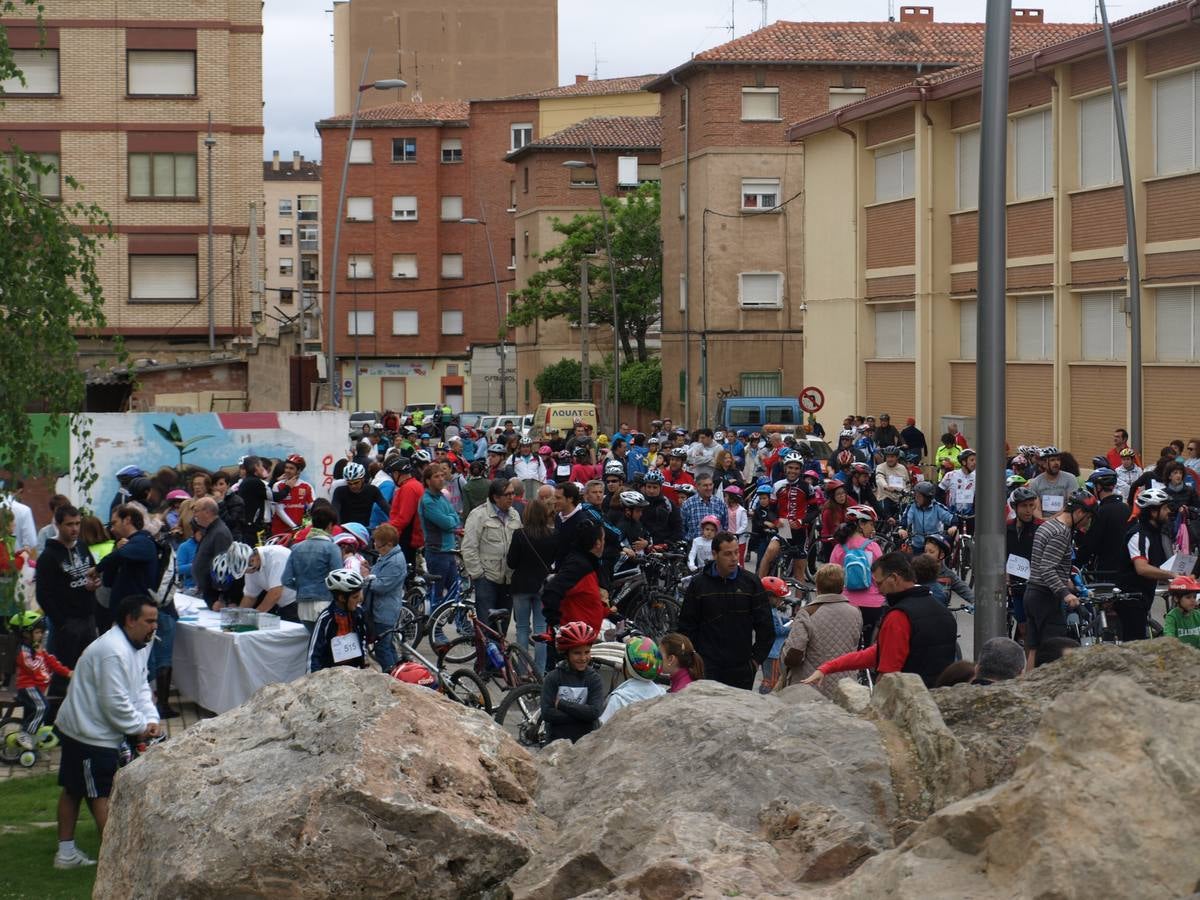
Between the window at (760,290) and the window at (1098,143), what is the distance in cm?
2470

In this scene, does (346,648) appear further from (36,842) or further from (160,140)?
(160,140)

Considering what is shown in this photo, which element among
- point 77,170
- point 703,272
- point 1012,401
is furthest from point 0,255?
point 703,272

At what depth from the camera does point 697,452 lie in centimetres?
2844

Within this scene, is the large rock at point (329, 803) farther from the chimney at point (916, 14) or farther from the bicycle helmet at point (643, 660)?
the chimney at point (916, 14)

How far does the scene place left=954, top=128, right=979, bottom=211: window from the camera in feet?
124

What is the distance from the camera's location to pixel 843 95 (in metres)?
56.5

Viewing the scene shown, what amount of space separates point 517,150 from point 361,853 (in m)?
78.4

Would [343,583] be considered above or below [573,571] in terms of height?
above

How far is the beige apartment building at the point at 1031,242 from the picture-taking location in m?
30.7

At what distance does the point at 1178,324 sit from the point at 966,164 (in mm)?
8791

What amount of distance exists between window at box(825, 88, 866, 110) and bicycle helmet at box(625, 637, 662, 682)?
160 ft

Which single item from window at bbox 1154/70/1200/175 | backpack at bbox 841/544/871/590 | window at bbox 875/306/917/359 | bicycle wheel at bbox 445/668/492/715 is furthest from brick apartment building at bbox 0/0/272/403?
backpack at bbox 841/544/871/590

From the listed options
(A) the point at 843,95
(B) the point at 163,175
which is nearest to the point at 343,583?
(B) the point at 163,175

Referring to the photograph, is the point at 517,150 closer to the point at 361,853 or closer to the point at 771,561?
the point at 771,561
